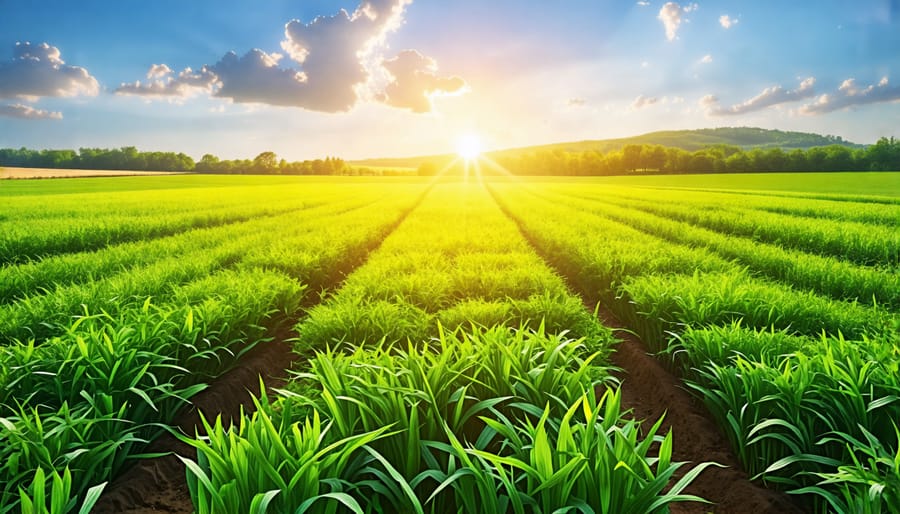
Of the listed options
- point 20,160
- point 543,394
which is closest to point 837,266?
point 543,394

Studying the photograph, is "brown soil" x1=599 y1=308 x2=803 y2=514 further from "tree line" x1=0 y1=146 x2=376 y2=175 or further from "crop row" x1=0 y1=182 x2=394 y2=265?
"tree line" x1=0 y1=146 x2=376 y2=175

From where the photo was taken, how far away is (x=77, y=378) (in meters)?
3.16

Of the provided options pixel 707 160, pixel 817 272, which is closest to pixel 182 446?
pixel 817 272

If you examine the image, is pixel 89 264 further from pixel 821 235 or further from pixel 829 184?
pixel 829 184

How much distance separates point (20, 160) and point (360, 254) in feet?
176

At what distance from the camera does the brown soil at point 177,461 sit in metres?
2.84

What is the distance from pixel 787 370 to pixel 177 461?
4.26 meters

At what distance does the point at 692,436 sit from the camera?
3672mm

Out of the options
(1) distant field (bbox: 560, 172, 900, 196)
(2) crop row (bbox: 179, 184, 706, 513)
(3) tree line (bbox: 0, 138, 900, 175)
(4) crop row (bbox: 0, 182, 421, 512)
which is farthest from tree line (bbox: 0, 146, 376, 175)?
(1) distant field (bbox: 560, 172, 900, 196)

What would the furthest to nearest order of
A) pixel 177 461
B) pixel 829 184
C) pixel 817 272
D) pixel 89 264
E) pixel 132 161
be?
pixel 132 161 → pixel 829 184 → pixel 89 264 → pixel 817 272 → pixel 177 461

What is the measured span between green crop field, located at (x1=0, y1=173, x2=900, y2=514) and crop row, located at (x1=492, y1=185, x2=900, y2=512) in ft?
0.07

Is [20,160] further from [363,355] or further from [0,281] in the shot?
[363,355]

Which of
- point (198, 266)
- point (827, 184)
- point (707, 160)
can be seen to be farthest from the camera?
point (707, 160)

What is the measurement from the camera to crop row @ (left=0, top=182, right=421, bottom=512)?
2.57 metres
